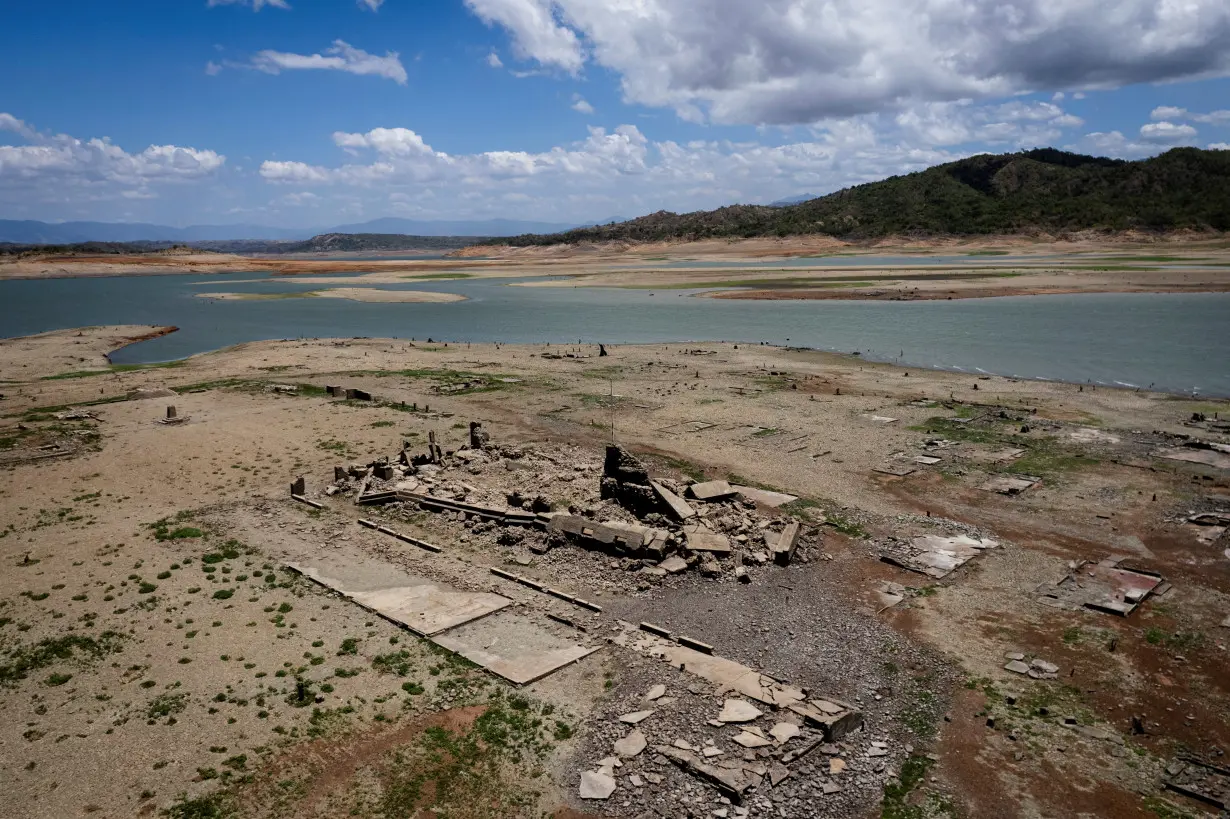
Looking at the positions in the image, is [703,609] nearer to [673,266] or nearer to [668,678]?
[668,678]

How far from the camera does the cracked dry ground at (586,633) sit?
10.6 m

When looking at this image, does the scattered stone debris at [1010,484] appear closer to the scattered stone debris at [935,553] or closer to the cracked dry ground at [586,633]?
the cracked dry ground at [586,633]

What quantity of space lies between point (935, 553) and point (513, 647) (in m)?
10.2

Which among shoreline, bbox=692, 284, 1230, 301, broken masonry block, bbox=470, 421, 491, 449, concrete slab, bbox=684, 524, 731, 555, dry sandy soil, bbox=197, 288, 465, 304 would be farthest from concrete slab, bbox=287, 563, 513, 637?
dry sandy soil, bbox=197, 288, 465, 304

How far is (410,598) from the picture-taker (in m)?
16.0

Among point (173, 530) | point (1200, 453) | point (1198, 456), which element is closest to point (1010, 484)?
point (1198, 456)

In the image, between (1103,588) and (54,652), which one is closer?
(54,652)

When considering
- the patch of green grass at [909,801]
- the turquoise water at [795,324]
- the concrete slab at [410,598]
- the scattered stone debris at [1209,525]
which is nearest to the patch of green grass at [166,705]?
the concrete slab at [410,598]

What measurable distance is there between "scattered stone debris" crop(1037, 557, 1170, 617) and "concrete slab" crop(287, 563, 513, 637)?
1120 cm

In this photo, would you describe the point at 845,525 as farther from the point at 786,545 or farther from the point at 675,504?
the point at 675,504

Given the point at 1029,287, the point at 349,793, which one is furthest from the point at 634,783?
the point at 1029,287

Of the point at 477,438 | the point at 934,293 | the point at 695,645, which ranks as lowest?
the point at 695,645

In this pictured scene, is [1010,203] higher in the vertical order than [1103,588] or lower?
higher

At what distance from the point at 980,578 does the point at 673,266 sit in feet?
388
